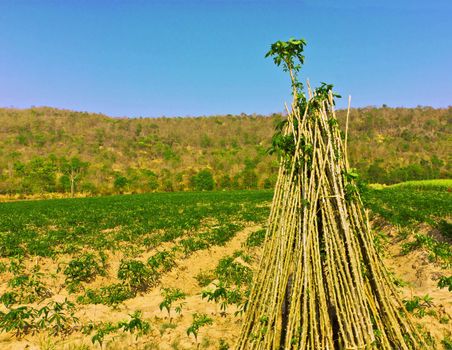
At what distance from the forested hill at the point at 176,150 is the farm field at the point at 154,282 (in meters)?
42.0

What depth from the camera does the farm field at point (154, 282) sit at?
4616 mm

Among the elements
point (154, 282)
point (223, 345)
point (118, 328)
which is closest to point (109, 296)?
point (154, 282)

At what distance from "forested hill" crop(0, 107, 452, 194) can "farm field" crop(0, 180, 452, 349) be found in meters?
42.0

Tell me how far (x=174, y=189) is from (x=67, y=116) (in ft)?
226

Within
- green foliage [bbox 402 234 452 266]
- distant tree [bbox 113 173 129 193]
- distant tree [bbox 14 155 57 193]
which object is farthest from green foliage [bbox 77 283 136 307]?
distant tree [bbox 14 155 57 193]

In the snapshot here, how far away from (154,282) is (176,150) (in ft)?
280

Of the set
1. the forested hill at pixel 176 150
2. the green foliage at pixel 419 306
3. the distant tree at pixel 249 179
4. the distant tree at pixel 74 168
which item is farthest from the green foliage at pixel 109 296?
the distant tree at pixel 74 168

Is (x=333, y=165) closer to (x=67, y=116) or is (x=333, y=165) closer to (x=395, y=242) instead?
(x=395, y=242)

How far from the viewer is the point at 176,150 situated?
9200 cm

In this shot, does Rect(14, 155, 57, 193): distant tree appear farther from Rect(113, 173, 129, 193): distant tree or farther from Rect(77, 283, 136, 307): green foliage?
Rect(77, 283, 136, 307): green foliage

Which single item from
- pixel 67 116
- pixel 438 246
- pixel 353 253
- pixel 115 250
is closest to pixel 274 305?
pixel 353 253

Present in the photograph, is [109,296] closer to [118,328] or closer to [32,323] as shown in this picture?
[32,323]

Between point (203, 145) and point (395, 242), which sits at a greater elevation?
point (203, 145)

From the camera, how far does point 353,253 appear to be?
319 centimetres
